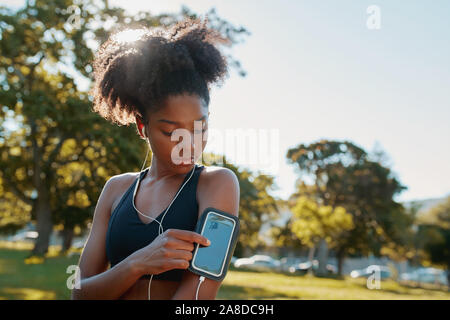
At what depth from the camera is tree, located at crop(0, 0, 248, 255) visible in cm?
1873

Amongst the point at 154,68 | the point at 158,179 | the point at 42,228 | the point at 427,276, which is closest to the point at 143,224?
the point at 158,179

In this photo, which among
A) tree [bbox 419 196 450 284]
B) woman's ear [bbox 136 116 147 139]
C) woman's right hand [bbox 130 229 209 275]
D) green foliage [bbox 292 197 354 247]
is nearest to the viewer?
woman's right hand [bbox 130 229 209 275]

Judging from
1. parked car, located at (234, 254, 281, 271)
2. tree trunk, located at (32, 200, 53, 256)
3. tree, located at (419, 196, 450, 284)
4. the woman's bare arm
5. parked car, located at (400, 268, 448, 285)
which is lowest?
parked car, located at (400, 268, 448, 285)

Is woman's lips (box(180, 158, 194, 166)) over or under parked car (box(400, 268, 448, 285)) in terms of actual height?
Result: over

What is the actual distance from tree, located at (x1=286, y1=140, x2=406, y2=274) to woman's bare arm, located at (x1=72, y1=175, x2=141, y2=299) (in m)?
36.0

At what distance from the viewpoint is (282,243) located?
45406mm

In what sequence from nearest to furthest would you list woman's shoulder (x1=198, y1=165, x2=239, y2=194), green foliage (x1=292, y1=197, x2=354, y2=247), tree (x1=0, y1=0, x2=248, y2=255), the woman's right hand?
the woman's right hand
woman's shoulder (x1=198, y1=165, x2=239, y2=194)
tree (x1=0, y1=0, x2=248, y2=255)
green foliage (x1=292, y1=197, x2=354, y2=247)

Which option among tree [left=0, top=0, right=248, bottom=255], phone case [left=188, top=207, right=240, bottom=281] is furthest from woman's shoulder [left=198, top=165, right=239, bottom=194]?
tree [left=0, top=0, right=248, bottom=255]

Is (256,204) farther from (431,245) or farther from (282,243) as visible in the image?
(431,245)

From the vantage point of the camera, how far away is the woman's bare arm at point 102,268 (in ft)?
5.14

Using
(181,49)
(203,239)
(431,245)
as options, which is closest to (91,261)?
(203,239)

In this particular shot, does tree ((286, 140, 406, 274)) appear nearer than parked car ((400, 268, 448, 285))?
Yes

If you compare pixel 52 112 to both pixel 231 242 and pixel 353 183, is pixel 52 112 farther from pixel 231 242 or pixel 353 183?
pixel 353 183

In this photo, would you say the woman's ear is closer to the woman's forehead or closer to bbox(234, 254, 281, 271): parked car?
the woman's forehead
